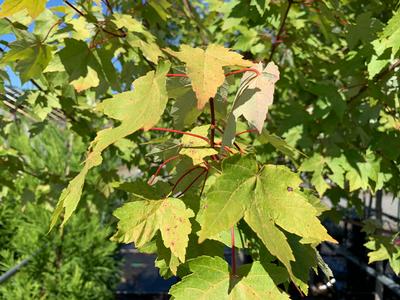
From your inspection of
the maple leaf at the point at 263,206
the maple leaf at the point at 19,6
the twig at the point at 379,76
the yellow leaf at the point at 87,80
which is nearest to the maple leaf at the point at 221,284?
the maple leaf at the point at 263,206

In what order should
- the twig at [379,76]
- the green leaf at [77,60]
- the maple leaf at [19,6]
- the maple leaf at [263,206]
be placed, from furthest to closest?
the twig at [379,76]
the green leaf at [77,60]
the maple leaf at [19,6]
the maple leaf at [263,206]

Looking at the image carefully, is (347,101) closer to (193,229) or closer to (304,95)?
(304,95)

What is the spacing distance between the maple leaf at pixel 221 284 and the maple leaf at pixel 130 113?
0.89ft

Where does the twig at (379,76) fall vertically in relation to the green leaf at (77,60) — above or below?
below

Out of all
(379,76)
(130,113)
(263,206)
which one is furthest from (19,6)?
(379,76)

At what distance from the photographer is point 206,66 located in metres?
0.85

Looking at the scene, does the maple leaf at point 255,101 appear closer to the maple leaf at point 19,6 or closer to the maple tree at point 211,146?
the maple tree at point 211,146

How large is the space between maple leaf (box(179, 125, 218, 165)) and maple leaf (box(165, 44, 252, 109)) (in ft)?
0.71

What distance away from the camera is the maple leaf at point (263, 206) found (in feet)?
2.49

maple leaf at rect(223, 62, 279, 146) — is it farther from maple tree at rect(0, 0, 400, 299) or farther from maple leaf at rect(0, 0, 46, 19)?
maple leaf at rect(0, 0, 46, 19)

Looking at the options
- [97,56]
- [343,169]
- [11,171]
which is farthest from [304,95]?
[11,171]

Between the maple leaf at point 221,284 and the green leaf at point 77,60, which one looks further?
the green leaf at point 77,60

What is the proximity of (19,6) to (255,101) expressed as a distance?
0.57 meters

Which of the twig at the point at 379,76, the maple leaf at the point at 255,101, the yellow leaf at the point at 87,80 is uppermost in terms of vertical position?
the maple leaf at the point at 255,101
